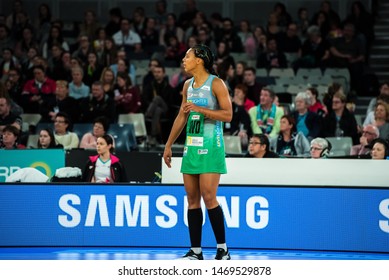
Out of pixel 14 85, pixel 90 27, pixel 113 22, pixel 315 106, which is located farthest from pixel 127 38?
pixel 315 106

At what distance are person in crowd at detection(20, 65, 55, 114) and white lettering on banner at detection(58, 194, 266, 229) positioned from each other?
6.29 metres

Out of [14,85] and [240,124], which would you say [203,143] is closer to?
[240,124]

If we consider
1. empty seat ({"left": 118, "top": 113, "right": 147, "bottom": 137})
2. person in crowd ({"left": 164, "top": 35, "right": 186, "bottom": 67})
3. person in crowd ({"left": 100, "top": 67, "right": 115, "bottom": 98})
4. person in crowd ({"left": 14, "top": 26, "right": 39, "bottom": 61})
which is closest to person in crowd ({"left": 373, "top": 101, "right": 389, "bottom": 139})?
empty seat ({"left": 118, "top": 113, "right": 147, "bottom": 137})

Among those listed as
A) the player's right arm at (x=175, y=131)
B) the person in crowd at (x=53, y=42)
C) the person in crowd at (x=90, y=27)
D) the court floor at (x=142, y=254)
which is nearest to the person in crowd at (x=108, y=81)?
the person in crowd at (x=53, y=42)

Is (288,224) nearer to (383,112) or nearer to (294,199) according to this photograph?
(294,199)

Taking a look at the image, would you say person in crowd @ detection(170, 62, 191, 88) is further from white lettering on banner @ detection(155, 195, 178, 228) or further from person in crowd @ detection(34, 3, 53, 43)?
white lettering on banner @ detection(155, 195, 178, 228)

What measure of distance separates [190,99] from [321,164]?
2955 mm

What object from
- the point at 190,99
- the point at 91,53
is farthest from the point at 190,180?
the point at 91,53

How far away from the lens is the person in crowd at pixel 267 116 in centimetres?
1483

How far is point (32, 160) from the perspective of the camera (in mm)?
12844

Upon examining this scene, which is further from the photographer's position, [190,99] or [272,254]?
[272,254]

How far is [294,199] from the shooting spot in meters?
10.8

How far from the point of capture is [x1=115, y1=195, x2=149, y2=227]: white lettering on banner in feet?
35.7

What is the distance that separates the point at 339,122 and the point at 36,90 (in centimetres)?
548
